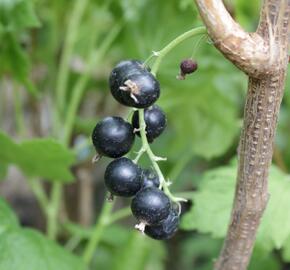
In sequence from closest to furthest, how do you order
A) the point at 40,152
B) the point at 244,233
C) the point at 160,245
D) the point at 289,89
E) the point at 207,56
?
the point at 244,233
the point at 40,152
the point at 207,56
the point at 289,89
the point at 160,245

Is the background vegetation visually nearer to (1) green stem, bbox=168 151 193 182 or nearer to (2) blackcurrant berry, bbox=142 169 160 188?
(1) green stem, bbox=168 151 193 182

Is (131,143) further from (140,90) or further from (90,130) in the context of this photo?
(90,130)

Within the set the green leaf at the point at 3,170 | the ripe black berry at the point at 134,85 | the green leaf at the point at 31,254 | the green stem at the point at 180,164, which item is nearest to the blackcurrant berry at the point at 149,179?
the ripe black berry at the point at 134,85

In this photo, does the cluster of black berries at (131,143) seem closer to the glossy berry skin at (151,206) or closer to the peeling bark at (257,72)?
the glossy berry skin at (151,206)

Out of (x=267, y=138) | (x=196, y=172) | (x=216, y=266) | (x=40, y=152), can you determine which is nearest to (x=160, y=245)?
(x=196, y=172)

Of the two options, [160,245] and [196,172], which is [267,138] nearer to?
[160,245]
